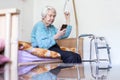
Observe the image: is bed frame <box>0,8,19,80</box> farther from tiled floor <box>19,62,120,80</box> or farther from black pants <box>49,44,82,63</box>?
black pants <box>49,44,82,63</box>

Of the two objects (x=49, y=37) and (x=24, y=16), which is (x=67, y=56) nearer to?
(x=49, y=37)

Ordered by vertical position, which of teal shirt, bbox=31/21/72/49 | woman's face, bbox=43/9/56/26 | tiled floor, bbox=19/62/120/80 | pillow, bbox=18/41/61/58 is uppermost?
woman's face, bbox=43/9/56/26

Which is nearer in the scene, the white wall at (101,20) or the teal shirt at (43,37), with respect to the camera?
the teal shirt at (43,37)

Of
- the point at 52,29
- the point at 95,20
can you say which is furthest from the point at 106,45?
the point at 52,29

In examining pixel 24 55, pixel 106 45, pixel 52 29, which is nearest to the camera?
pixel 24 55

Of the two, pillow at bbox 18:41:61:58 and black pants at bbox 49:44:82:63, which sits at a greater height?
pillow at bbox 18:41:61:58

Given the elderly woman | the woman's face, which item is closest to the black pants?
the elderly woman

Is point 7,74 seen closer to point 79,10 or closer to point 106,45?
point 106,45

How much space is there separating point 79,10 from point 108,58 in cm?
77

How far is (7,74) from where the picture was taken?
3.86 feet

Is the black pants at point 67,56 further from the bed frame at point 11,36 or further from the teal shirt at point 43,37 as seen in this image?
the bed frame at point 11,36

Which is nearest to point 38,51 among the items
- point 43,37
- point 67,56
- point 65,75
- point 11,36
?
point 43,37

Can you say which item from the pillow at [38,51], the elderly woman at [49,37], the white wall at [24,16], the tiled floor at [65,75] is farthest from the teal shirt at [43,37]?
the white wall at [24,16]

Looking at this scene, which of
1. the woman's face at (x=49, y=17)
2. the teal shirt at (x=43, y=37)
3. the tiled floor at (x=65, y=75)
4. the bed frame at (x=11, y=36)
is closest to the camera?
the tiled floor at (x=65, y=75)
